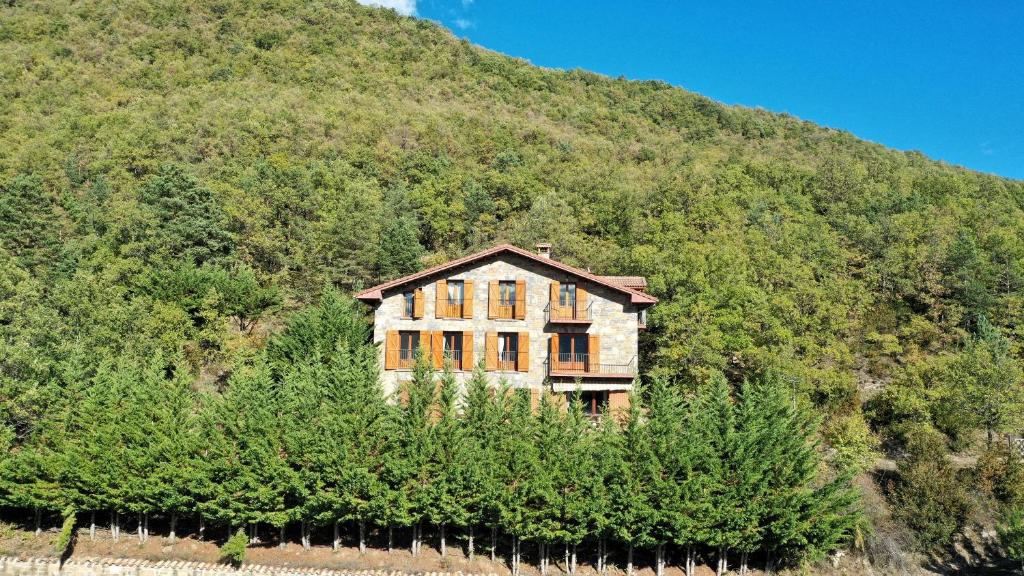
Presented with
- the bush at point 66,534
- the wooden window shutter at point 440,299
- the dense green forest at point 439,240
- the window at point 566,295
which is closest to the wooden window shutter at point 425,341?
the wooden window shutter at point 440,299

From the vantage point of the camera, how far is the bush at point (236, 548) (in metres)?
21.1

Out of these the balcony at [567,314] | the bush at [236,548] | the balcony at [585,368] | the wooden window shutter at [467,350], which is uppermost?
the balcony at [567,314]

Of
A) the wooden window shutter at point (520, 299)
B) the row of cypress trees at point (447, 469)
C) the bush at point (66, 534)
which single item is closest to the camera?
the row of cypress trees at point (447, 469)

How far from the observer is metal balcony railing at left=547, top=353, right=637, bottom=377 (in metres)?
29.2

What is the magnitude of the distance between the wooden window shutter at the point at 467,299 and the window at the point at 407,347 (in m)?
2.78

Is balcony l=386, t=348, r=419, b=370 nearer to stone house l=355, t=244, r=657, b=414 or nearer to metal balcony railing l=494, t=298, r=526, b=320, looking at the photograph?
stone house l=355, t=244, r=657, b=414

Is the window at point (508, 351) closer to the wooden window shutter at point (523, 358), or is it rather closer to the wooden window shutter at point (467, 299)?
the wooden window shutter at point (523, 358)

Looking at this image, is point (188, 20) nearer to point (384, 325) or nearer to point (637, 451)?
point (384, 325)

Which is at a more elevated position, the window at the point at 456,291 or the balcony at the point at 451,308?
the window at the point at 456,291

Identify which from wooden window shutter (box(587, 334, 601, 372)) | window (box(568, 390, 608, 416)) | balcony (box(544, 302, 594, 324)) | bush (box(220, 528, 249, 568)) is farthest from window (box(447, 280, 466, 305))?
bush (box(220, 528, 249, 568))

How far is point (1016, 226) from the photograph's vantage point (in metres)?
55.2

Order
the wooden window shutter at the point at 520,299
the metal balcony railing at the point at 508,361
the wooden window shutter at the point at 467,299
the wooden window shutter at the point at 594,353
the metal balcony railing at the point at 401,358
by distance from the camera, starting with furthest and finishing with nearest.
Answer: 1. the wooden window shutter at the point at 467,299
2. the wooden window shutter at the point at 520,299
3. the metal balcony railing at the point at 401,358
4. the metal balcony railing at the point at 508,361
5. the wooden window shutter at the point at 594,353

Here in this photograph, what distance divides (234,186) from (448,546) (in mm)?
41519

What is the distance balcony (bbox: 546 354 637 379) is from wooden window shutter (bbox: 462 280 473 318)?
4834mm
